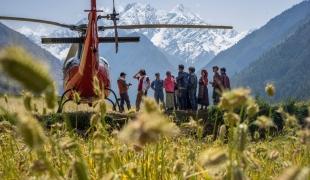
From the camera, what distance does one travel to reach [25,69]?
757mm

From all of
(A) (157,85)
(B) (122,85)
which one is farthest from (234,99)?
(A) (157,85)

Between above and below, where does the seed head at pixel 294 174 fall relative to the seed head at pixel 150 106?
below

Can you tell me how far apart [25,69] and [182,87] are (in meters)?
17.1

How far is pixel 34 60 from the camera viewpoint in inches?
31.4

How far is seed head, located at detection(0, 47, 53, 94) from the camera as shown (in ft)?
2.42

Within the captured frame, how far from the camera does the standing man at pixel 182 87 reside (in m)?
17.6

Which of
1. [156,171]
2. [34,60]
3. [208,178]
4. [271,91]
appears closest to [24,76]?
[34,60]

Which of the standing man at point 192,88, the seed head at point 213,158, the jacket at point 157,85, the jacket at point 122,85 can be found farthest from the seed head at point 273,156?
the jacket at point 157,85

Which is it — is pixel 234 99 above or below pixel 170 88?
below

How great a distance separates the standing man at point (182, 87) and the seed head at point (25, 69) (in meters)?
16.2

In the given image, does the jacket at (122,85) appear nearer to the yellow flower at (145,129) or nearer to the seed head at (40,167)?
the seed head at (40,167)

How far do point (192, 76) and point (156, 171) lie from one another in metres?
15.9

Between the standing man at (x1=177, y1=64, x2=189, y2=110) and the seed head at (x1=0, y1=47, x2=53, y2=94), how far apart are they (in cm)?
1623

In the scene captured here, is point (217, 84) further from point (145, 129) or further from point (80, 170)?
point (145, 129)
